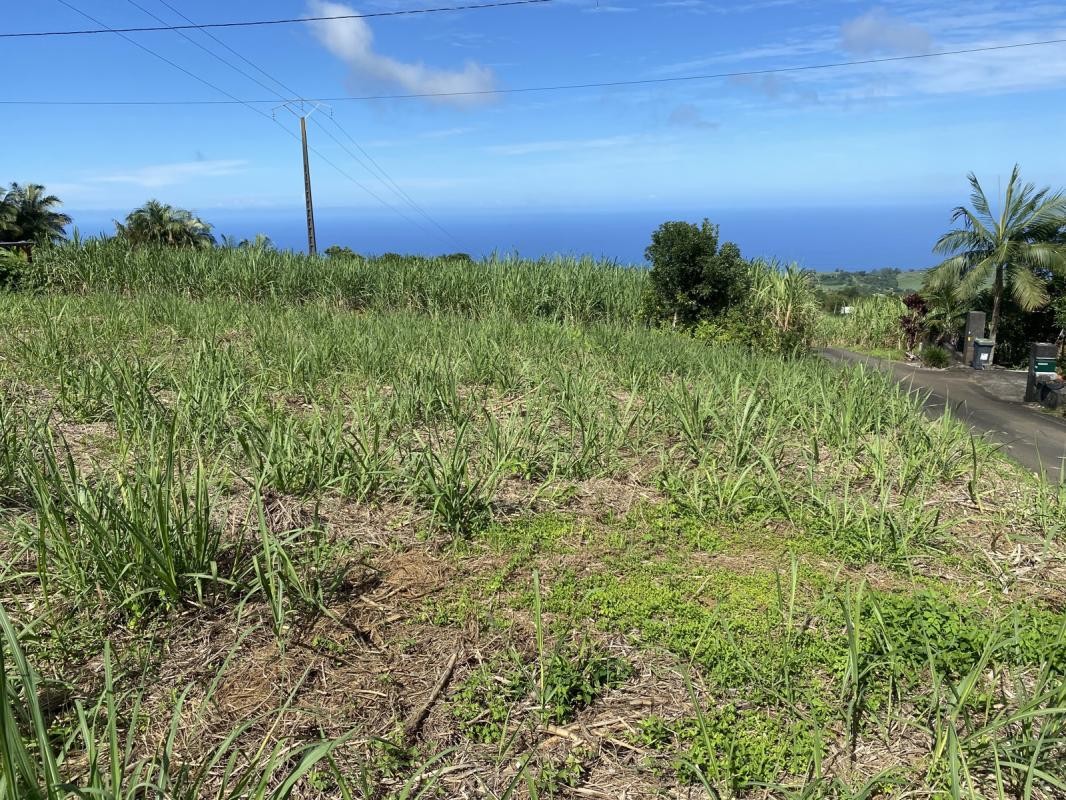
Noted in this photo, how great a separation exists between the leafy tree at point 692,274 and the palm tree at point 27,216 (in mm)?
29470

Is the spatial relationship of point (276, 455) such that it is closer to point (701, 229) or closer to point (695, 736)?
point (695, 736)

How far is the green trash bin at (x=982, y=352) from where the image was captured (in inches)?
618

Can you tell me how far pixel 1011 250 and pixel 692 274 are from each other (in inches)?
445

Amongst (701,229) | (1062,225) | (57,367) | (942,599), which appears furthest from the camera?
(1062,225)

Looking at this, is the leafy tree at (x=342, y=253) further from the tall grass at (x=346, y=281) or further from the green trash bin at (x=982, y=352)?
the green trash bin at (x=982, y=352)

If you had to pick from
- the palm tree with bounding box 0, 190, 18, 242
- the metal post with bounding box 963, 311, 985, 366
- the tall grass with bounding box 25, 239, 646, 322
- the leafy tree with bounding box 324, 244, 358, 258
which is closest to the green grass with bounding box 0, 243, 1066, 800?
the tall grass with bounding box 25, 239, 646, 322

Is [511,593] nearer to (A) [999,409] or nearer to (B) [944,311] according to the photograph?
(A) [999,409]

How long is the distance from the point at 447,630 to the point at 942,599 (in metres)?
2.06

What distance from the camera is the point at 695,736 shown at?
2.21 meters

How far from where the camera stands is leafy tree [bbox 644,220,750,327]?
1123cm

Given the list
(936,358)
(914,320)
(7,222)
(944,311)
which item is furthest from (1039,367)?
(7,222)

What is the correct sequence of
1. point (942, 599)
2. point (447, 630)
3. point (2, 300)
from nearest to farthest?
point (447, 630), point (942, 599), point (2, 300)

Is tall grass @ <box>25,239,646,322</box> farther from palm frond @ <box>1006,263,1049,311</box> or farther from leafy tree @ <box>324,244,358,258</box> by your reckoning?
palm frond @ <box>1006,263,1049,311</box>

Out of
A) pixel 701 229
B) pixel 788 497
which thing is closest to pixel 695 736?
pixel 788 497
